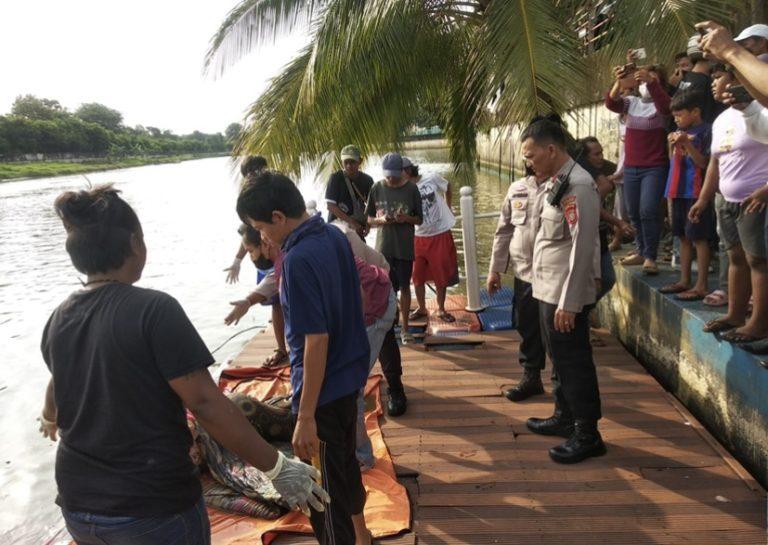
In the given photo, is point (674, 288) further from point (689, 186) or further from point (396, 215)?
point (396, 215)

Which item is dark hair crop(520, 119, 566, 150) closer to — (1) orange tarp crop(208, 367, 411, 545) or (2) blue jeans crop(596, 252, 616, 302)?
(2) blue jeans crop(596, 252, 616, 302)

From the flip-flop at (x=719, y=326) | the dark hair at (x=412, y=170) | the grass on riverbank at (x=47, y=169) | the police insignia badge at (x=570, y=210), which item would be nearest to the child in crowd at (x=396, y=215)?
the dark hair at (x=412, y=170)

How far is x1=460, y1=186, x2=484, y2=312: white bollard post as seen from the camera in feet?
19.8

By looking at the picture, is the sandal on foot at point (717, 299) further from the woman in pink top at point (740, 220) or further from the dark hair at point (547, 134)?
the dark hair at point (547, 134)

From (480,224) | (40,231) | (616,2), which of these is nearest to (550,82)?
(616,2)

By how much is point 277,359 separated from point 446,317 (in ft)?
6.08

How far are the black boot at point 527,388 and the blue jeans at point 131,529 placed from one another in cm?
288

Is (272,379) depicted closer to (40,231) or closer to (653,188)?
(653,188)

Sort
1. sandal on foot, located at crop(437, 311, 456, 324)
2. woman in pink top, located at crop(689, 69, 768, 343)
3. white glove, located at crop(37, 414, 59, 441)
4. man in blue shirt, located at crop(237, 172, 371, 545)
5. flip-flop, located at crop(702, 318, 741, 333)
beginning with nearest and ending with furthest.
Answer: white glove, located at crop(37, 414, 59, 441)
man in blue shirt, located at crop(237, 172, 371, 545)
woman in pink top, located at crop(689, 69, 768, 343)
flip-flop, located at crop(702, 318, 741, 333)
sandal on foot, located at crop(437, 311, 456, 324)

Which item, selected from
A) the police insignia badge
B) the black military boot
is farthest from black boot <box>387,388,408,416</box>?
the police insignia badge

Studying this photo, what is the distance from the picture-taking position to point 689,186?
14.4 feet

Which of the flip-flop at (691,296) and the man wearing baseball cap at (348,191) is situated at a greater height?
the man wearing baseball cap at (348,191)

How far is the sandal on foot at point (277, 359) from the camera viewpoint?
517cm

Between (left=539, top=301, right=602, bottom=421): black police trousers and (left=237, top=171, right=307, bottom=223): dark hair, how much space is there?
1.71 metres
